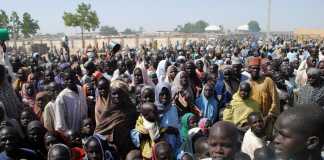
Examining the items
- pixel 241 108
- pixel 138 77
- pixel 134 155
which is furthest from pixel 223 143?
pixel 138 77

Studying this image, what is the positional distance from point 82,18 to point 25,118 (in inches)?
1281

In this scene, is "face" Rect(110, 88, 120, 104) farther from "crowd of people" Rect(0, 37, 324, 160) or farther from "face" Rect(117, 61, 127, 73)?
"face" Rect(117, 61, 127, 73)

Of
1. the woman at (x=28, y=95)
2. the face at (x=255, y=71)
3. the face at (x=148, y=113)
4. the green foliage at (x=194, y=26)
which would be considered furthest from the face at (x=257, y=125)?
the green foliage at (x=194, y=26)

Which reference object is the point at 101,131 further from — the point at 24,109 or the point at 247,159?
the point at 247,159

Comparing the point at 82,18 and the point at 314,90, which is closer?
the point at 314,90

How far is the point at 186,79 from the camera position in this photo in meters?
6.02

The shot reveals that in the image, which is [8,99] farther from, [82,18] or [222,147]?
[82,18]

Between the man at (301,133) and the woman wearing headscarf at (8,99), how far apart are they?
3.86 m

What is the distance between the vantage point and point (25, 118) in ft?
15.3

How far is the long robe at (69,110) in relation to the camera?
4789 millimetres

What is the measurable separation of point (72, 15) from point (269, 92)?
107ft

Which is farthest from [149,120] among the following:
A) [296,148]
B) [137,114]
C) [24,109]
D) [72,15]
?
[72,15]

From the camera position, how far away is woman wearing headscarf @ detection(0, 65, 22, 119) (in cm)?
486

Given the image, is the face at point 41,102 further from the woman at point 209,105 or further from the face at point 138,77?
the woman at point 209,105
